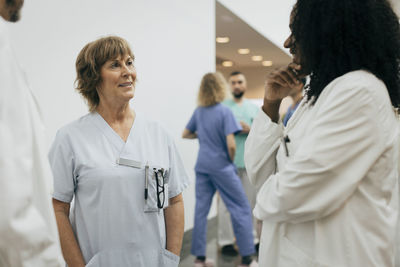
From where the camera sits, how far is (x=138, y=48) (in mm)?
2752

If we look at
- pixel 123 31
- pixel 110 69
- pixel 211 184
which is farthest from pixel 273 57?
pixel 110 69

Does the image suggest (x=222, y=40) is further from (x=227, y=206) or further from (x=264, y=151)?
Result: (x=264, y=151)

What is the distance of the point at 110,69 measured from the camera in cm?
144

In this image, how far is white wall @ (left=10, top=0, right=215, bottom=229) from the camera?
1.86 meters

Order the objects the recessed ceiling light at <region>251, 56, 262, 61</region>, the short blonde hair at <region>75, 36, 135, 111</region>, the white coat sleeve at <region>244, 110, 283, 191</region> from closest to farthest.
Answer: the white coat sleeve at <region>244, 110, 283, 191</region>, the short blonde hair at <region>75, 36, 135, 111</region>, the recessed ceiling light at <region>251, 56, 262, 61</region>

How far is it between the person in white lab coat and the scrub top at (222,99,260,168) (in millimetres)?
2646

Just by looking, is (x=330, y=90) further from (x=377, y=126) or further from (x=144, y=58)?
(x=144, y=58)

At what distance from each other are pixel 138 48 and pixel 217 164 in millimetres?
1198

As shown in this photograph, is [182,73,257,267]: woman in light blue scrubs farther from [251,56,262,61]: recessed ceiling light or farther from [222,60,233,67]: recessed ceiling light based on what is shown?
[222,60,233,67]: recessed ceiling light

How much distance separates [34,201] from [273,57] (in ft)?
24.4

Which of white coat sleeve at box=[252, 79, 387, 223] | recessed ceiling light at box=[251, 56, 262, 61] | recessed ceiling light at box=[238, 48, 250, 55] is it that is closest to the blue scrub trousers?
white coat sleeve at box=[252, 79, 387, 223]

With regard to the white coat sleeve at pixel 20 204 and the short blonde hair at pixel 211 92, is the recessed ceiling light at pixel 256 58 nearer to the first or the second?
the short blonde hair at pixel 211 92

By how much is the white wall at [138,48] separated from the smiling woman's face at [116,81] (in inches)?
21.2

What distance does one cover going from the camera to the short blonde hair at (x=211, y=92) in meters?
3.32
